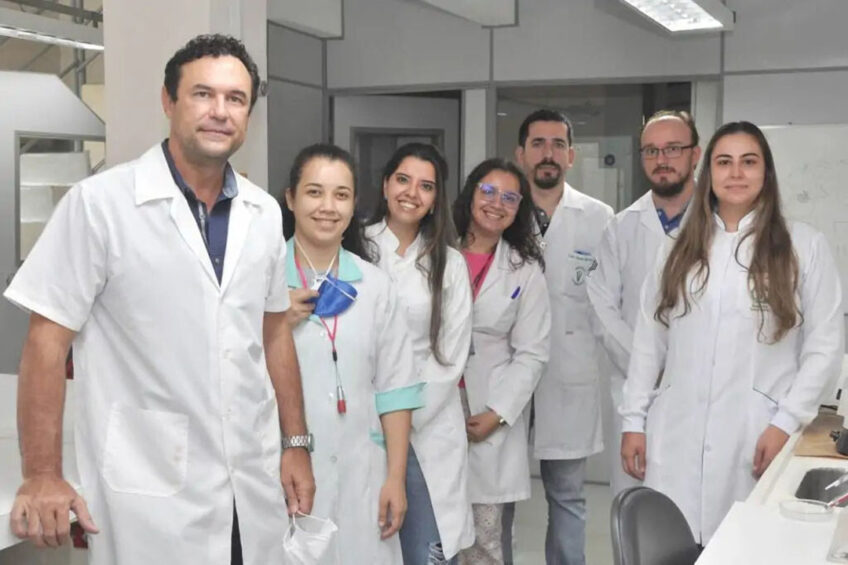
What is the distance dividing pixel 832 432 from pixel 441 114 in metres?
3.57

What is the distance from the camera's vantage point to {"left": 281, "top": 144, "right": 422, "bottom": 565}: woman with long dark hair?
246cm

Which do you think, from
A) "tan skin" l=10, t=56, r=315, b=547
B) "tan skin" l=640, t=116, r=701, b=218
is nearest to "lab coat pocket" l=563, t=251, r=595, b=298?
"tan skin" l=640, t=116, r=701, b=218

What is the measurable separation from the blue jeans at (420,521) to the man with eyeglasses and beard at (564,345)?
0.91 m

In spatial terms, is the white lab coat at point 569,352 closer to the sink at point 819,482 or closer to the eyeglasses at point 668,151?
the eyeglasses at point 668,151

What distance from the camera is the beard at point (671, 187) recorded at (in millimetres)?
3568

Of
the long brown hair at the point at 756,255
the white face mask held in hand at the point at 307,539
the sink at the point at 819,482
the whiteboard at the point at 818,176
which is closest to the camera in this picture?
the white face mask held in hand at the point at 307,539

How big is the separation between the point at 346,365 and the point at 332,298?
17cm

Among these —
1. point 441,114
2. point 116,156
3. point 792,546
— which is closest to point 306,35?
point 441,114

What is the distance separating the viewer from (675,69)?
519cm

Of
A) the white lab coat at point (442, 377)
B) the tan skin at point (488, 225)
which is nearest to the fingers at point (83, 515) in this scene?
the white lab coat at point (442, 377)

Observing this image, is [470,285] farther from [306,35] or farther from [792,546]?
[306,35]

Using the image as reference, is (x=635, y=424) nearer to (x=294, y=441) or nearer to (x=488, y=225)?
(x=488, y=225)

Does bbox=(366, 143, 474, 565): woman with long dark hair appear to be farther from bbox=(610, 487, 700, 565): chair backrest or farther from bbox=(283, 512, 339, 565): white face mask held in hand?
bbox=(610, 487, 700, 565): chair backrest

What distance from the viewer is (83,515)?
1896 millimetres
